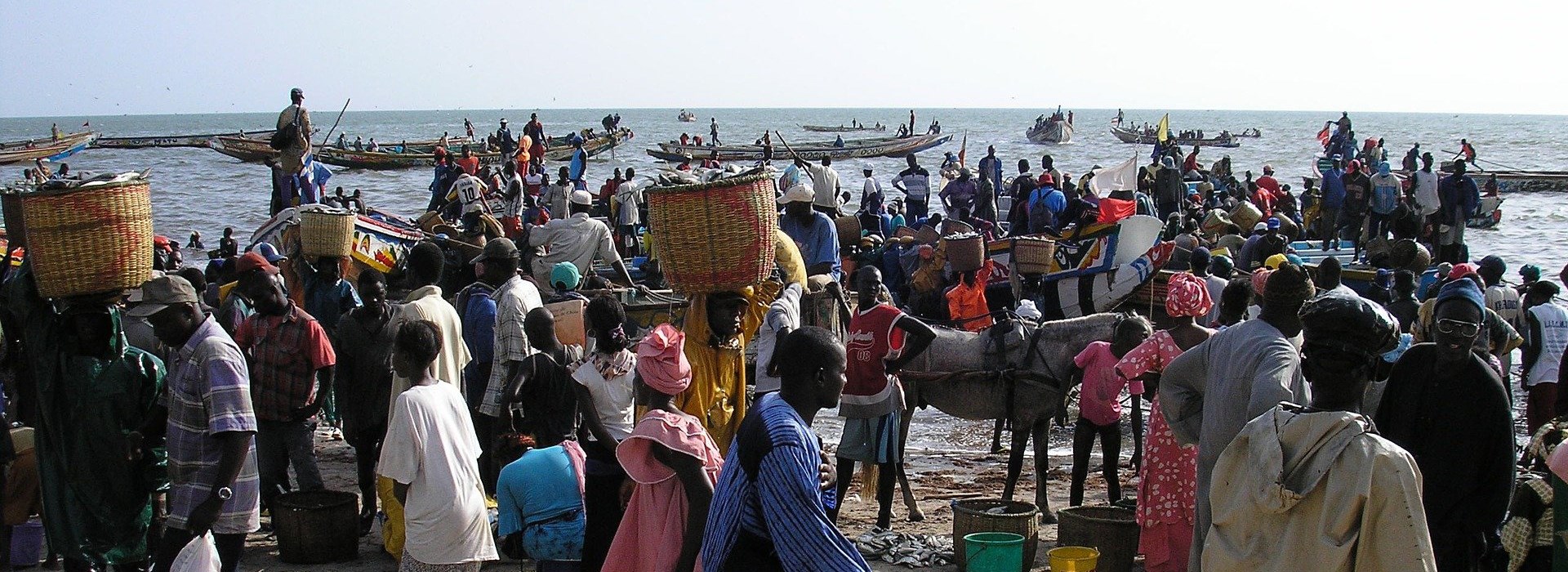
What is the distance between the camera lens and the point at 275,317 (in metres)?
6.62

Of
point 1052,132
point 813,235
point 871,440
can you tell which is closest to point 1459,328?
point 871,440

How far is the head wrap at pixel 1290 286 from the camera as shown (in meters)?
4.39

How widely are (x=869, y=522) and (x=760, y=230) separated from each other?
9.21ft

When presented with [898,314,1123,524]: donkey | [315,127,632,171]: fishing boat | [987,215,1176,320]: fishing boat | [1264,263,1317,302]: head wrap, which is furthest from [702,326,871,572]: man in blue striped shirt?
[315,127,632,171]: fishing boat

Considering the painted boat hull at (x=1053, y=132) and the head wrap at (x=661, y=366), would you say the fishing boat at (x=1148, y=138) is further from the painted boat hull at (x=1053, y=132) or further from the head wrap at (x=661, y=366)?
the head wrap at (x=661, y=366)

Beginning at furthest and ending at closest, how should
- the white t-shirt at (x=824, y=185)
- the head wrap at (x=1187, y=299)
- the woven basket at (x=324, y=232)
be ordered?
the white t-shirt at (x=824, y=185) → the woven basket at (x=324, y=232) → the head wrap at (x=1187, y=299)

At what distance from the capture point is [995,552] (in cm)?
640

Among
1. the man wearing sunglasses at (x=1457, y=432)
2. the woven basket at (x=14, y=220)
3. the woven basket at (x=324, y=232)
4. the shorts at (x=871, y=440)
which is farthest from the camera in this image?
the woven basket at (x=324, y=232)

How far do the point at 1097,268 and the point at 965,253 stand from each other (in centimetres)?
240

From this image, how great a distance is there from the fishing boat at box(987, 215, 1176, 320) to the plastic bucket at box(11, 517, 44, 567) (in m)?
9.85

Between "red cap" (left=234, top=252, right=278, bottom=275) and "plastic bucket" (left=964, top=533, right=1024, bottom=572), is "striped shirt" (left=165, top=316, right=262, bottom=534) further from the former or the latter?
"plastic bucket" (left=964, top=533, right=1024, bottom=572)

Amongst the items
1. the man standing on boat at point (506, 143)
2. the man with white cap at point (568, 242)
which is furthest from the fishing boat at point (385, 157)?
the man with white cap at point (568, 242)

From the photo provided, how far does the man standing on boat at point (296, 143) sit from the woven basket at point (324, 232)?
360 cm

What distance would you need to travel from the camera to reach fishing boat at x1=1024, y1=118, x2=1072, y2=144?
252ft
